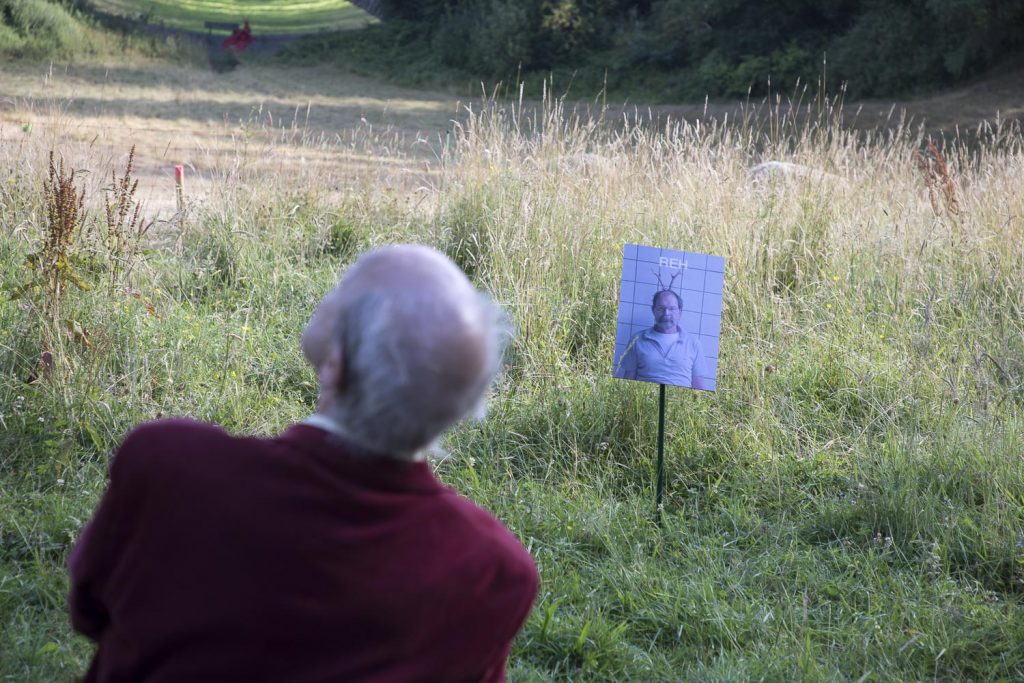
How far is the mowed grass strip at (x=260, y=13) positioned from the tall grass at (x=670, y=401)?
3243 centimetres

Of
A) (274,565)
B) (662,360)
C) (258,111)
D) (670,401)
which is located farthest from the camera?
(258,111)

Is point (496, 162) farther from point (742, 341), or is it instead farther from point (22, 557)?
point (22, 557)

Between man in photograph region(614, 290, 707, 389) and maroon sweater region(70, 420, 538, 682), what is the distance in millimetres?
2431

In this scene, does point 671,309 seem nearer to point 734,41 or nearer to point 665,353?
point 665,353

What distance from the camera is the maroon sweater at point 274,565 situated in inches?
49.6

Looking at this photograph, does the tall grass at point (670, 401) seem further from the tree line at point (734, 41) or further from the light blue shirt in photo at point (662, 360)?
the tree line at point (734, 41)

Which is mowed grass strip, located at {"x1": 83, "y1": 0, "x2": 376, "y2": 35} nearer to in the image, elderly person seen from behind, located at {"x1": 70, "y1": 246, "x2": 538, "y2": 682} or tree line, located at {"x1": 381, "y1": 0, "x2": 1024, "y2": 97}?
tree line, located at {"x1": 381, "y1": 0, "x2": 1024, "y2": 97}

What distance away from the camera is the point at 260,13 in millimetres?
41312

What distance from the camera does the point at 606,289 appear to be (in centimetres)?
Result: 533

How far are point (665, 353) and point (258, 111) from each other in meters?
12.0

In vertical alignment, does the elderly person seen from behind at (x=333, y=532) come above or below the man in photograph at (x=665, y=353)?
above

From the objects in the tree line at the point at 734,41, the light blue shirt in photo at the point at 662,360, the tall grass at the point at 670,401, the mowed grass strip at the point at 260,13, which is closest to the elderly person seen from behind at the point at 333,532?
the tall grass at the point at 670,401

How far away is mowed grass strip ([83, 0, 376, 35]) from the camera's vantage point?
122ft

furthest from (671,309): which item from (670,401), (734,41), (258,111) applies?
(734,41)
